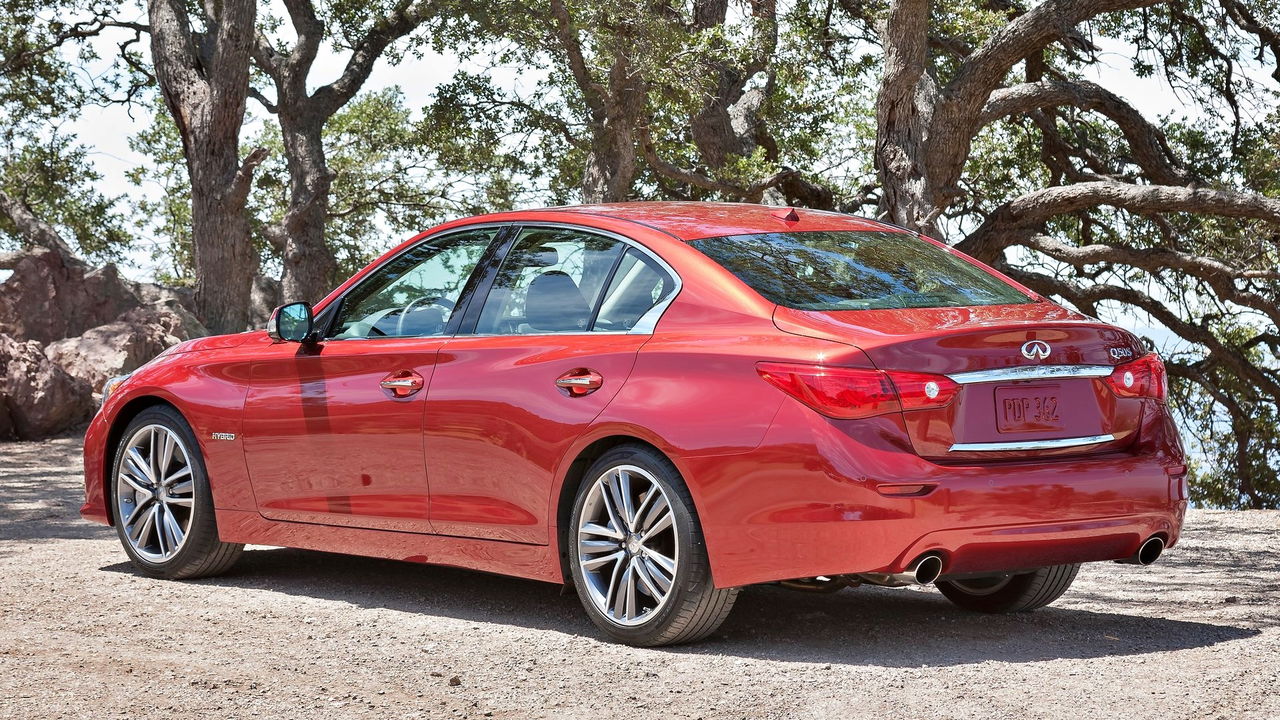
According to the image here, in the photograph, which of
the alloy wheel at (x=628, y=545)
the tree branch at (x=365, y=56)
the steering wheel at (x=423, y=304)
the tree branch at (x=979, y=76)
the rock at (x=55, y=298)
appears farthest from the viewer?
the tree branch at (x=365, y=56)

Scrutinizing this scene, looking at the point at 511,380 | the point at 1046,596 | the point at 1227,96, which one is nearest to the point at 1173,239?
the point at 1227,96

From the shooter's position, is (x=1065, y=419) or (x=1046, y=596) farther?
(x=1046, y=596)

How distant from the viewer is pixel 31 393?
50.1 ft

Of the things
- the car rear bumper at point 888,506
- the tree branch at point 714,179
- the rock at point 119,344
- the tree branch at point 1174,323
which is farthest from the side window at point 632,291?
the tree branch at point 1174,323

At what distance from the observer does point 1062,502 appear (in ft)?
15.3

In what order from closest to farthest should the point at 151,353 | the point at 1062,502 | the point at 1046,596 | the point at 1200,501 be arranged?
the point at 1062,502
the point at 1046,596
the point at 151,353
the point at 1200,501

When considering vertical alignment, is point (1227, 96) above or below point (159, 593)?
above

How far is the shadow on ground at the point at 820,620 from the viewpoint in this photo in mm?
5074

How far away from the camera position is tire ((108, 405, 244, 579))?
661cm

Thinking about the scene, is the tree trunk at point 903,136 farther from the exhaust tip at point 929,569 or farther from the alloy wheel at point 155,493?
the exhaust tip at point 929,569

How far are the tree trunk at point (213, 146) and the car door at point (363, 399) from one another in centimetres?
1248

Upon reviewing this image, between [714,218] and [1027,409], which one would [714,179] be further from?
[1027,409]

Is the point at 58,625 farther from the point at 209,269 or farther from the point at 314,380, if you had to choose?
the point at 209,269

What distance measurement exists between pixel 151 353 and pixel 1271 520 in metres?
12.0
